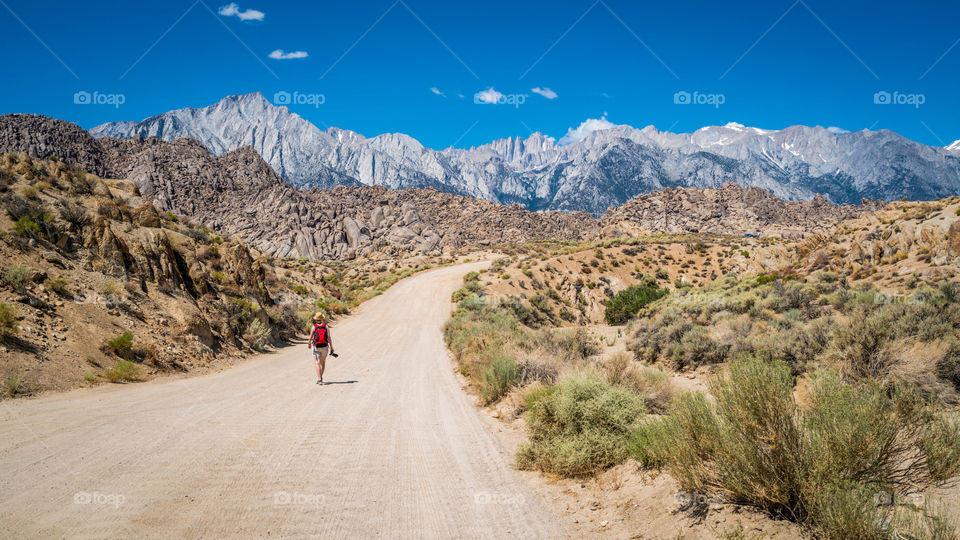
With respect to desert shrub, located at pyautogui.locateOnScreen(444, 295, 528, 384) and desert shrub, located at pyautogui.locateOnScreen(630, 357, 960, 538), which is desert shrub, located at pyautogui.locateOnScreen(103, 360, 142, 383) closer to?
desert shrub, located at pyautogui.locateOnScreen(444, 295, 528, 384)

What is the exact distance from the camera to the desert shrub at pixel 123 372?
863 centimetres

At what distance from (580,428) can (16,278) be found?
11.6 metres

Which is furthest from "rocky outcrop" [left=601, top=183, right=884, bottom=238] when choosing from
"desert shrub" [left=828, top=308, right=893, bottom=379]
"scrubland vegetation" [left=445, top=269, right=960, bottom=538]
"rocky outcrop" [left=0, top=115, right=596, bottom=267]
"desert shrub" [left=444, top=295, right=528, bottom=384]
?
"desert shrub" [left=828, top=308, right=893, bottom=379]

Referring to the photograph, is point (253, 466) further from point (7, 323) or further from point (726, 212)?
point (726, 212)

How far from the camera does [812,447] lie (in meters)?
3.17

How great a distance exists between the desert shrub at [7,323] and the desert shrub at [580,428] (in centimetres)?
917

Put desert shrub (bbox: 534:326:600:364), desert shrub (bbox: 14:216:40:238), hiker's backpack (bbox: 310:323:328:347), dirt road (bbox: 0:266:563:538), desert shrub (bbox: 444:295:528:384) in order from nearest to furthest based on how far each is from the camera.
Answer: dirt road (bbox: 0:266:563:538) < hiker's backpack (bbox: 310:323:328:347) < desert shrub (bbox: 14:216:40:238) < desert shrub (bbox: 444:295:528:384) < desert shrub (bbox: 534:326:600:364)

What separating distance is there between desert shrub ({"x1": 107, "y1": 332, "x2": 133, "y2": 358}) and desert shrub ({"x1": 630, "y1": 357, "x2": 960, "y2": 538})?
36.3 feet

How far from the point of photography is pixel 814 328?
33.2 ft

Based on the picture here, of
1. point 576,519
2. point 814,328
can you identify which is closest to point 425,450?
point 576,519

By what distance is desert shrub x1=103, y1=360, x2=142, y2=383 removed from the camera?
8633 millimetres

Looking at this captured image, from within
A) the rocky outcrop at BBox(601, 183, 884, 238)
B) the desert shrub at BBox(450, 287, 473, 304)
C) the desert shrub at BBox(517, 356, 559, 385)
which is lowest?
the desert shrub at BBox(517, 356, 559, 385)

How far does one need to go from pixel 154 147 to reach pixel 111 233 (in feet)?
361

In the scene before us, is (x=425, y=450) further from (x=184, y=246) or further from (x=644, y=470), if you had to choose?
(x=184, y=246)
